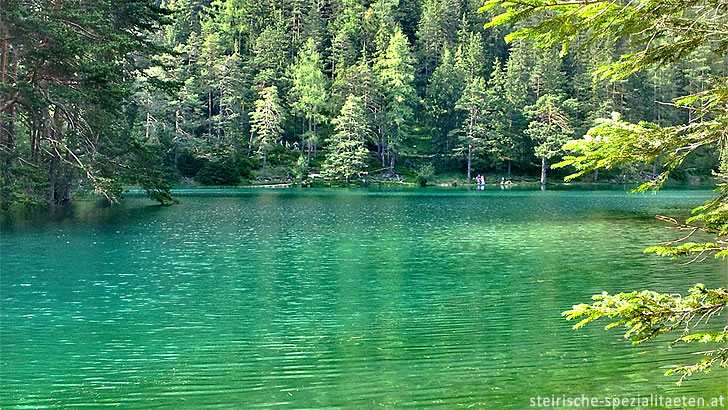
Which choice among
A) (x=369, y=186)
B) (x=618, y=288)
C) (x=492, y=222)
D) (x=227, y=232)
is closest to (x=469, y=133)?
(x=369, y=186)

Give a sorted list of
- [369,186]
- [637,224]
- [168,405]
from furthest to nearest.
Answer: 1. [369,186]
2. [637,224]
3. [168,405]

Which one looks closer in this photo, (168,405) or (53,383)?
(168,405)

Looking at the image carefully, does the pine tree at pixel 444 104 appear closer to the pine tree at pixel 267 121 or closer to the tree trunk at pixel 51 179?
the pine tree at pixel 267 121

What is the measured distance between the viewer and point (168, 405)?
6.97 metres

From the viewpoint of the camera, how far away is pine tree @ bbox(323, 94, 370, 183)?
224 ft

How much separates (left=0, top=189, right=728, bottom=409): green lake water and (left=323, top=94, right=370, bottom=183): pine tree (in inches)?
1746

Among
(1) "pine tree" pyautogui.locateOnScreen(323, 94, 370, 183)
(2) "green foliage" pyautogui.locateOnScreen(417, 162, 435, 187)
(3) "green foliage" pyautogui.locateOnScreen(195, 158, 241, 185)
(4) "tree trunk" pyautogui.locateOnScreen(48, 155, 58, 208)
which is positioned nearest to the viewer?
(4) "tree trunk" pyautogui.locateOnScreen(48, 155, 58, 208)

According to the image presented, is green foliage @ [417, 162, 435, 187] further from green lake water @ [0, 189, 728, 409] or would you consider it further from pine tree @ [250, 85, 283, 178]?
green lake water @ [0, 189, 728, 409]

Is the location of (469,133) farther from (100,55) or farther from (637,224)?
(100,55)

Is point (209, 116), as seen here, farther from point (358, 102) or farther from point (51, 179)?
point (51, 179)

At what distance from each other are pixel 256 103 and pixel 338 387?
6745 cm

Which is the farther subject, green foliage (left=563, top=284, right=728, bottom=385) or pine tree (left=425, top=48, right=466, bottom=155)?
pine tree (left=425, top=48, right=466, bottom=155)

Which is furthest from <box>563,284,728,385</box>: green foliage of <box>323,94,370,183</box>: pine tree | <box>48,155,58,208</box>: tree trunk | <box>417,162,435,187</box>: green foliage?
<box>417,162,435,187</box>: green foliage

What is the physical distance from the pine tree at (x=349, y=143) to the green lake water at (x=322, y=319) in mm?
44352
